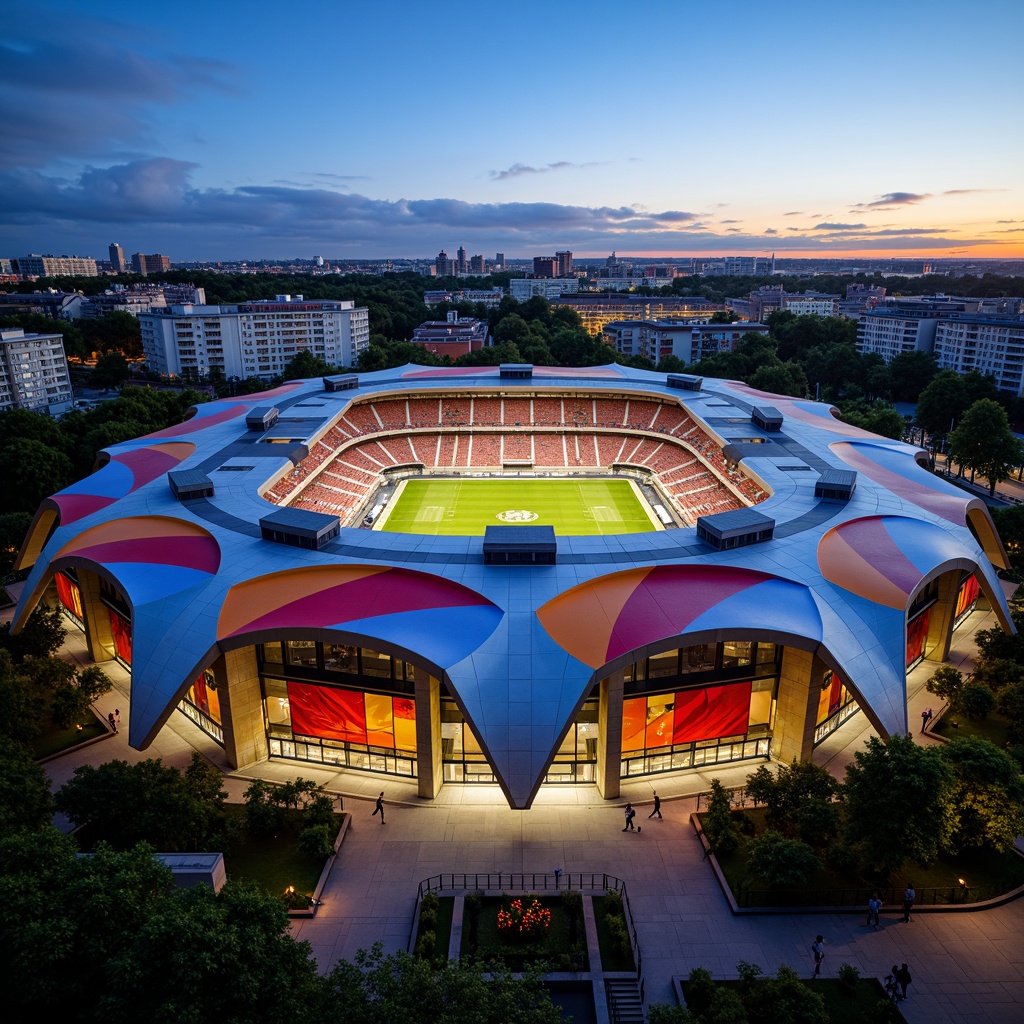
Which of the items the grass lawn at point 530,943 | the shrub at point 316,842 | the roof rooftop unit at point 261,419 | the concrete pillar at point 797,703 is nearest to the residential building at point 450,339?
the roof rooftop unit at point 261,419

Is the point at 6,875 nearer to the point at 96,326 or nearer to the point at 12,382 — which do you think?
the point at 12,382

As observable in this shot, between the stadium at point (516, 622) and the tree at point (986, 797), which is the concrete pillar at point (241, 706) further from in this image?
the tree at point (986, 797)

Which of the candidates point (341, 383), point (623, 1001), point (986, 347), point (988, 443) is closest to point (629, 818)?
point (623, 1001)

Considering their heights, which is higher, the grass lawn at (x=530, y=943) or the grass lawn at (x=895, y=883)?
the grass lawn at (x=530, y=943)

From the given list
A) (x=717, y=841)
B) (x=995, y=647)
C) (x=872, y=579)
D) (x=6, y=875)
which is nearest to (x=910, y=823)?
(x=717, y=841)

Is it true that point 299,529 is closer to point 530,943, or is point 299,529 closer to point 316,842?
point 316,842

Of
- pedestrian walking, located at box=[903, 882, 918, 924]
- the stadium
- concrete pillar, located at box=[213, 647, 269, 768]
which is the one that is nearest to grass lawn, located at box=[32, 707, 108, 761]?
the stadium

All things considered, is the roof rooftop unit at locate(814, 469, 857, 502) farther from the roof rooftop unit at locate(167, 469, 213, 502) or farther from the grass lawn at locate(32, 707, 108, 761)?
the grass lawn at locate(32, 707, 108, 761)
